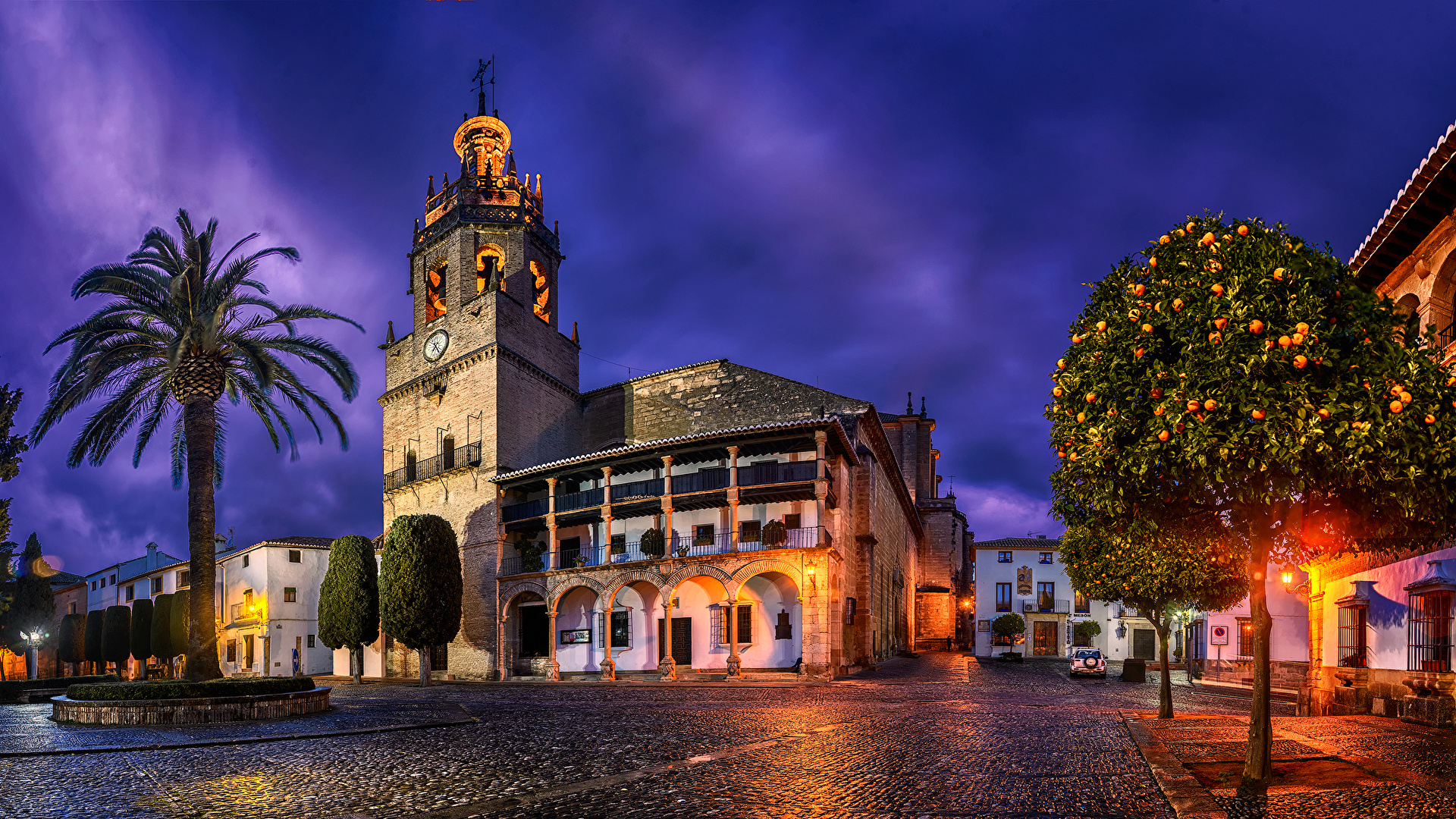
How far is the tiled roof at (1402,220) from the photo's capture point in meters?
12.3

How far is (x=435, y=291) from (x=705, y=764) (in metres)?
38.9

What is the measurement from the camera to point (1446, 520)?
334 inches

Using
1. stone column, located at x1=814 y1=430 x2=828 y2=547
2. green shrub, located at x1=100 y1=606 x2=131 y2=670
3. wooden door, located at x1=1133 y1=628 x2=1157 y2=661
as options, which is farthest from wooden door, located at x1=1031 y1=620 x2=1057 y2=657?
green shrub, located at x1=100 y1=606 x2=131 y2=670

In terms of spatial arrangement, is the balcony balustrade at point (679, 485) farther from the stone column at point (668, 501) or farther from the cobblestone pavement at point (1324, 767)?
the cobblestone pavement at point (1324, 767)

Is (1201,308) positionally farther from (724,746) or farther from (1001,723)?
(1001,723)

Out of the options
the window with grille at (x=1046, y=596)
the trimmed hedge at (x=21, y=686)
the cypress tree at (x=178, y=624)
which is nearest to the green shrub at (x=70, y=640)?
the cypress tree at (x=178, y=624)

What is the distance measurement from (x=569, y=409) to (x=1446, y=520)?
132 ft

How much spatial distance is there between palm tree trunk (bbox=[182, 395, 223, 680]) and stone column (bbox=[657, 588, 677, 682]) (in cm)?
1585

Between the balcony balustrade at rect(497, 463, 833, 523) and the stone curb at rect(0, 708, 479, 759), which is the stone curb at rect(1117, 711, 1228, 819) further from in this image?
the balcony balustrade at rect(497, 463, 833, 523)

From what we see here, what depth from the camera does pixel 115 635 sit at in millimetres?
46188

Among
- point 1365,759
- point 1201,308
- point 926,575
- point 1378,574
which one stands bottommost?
point 926,575

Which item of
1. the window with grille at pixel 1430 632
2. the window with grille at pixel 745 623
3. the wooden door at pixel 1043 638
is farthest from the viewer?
the wooden door at pixel 1043 638

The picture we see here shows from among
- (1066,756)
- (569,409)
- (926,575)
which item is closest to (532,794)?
(1066,756)

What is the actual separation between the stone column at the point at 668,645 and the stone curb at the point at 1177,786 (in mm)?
21706
